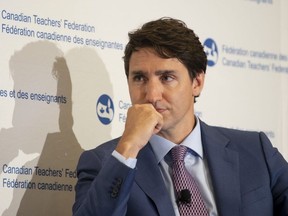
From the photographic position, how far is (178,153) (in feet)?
10.1

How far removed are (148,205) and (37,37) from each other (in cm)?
110

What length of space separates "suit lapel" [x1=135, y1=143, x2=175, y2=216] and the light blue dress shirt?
0.04 meters

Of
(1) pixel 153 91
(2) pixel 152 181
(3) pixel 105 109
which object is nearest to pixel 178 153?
(2) pixel 152 181

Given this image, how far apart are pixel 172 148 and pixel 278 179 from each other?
0.54 meters

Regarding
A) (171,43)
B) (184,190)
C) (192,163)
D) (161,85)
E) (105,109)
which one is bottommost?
(184,190)

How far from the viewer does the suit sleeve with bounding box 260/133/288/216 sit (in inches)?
122

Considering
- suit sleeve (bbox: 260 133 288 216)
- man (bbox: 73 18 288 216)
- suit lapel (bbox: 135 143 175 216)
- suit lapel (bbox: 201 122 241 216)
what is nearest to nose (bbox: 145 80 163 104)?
man (bbox: 73 18 288 216)

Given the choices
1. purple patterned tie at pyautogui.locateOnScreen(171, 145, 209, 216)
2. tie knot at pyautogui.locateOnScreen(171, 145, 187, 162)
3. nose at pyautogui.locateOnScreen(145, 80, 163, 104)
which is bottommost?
purple patterned tie at pyautogui.locateOnScreen(171, 145, 209, 216)

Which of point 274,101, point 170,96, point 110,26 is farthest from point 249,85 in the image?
point 170,96

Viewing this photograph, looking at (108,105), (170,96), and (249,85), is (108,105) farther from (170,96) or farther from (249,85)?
(249,85)

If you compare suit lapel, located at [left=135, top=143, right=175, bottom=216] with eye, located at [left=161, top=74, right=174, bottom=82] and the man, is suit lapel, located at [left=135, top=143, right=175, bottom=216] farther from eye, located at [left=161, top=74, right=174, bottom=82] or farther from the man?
eye, located at [left=161, top=74, right=174, bottom=82]

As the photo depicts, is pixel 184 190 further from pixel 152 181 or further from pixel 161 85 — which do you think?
pixel 161 85

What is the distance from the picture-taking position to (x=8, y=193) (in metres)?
3.28

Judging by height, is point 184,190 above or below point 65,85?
below
